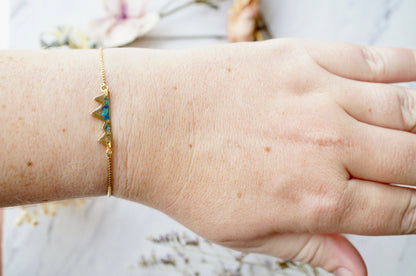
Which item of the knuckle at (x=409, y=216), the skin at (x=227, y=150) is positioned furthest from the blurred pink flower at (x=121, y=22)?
the knuckle at (x=409, y=216)

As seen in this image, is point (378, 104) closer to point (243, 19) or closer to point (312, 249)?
point (312, 249)

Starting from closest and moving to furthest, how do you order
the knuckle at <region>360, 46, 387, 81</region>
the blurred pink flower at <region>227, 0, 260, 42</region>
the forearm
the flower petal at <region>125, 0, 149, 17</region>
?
1. the forearm
2. the knuckle at <region>360, 46, 387, 81</region>
3. the blurred pink flower at <region>227, 0, 260, 42</region>
4. the flower petal at <region>125, 0, 149, 17</region>

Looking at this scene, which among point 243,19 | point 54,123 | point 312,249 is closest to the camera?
point 54,123

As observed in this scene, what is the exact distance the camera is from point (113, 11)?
1.38 m

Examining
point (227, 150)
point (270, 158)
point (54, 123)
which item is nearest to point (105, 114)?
point (54, 123)

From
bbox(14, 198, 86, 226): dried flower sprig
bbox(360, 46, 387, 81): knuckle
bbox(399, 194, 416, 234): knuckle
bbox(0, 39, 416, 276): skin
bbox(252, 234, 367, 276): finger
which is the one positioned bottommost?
bbox(14, 198, 86, 226): dried flower sprig

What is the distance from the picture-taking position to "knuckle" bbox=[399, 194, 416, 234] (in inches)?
38.3

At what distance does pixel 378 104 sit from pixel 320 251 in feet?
1.38

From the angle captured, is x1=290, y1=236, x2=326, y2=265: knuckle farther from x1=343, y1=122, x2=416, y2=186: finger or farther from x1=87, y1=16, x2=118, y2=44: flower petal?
x1=87, y1=16, x2=118, y2=44: flower petal

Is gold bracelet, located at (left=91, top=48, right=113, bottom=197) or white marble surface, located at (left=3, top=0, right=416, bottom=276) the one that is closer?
gold bracelet, located at (left=91, top=48, right=113, bottom=197)

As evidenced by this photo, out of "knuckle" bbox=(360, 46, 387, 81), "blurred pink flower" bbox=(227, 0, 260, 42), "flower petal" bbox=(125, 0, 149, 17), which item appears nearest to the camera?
"knuckle" bbox=(360, 46, 387, 81)

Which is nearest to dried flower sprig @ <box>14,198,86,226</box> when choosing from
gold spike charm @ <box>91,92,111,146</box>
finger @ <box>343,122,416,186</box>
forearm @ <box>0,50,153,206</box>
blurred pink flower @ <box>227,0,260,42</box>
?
forearm @ <box>0,50,153,206</box>

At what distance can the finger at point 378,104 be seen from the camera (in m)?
1.01

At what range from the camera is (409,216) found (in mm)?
977
